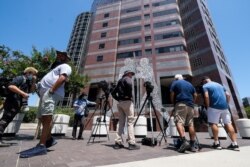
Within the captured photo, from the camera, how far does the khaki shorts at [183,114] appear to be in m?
4.11

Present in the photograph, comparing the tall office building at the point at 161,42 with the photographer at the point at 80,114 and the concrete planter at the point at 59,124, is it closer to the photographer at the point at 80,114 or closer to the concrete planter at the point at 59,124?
the concrete planter at the point at 59,124

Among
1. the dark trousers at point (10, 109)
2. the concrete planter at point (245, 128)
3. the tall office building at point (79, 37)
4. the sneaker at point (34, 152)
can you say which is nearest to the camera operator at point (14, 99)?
the dark trousers at point (10, 109)

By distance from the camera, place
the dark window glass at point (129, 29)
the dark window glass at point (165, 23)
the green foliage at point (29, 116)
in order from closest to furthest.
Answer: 1. the green foliage at point (29, 116)
2. the dark window glass at point (165, 23)
3. the dark window glass at point (129, 29)

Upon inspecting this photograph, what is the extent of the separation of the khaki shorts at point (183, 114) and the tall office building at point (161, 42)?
21.6 metres

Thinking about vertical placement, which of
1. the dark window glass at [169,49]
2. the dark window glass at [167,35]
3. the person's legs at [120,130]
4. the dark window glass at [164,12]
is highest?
the dark window glass at [164,12]

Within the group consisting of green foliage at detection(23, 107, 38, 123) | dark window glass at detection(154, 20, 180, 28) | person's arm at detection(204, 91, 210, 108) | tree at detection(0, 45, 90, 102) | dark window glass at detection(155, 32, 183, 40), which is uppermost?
dark window glass at detection(154, 20, 180, 28)

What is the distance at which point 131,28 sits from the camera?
34406 millimetres

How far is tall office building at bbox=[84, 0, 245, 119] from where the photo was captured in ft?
86.4

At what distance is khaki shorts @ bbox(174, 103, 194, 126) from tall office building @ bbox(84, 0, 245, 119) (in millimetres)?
21556

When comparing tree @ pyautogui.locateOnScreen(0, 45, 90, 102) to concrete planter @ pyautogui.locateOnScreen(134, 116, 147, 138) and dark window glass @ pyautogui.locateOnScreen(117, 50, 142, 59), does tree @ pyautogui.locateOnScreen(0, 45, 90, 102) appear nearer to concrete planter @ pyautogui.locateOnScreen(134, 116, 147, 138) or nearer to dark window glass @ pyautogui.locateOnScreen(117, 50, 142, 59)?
concrete planter @ pyautogui.locateOnScreen(134, 116, 147, 138)

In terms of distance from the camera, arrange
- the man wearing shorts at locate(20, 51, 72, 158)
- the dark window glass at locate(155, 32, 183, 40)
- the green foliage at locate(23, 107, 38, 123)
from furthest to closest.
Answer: the dark window glass at locate(155, 32, 183, 40)
the green foliage at locate(23, 107, 38, 123)
the man wearing shorts at locate(20, 51, 72, 158)

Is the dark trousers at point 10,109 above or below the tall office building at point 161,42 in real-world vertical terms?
below

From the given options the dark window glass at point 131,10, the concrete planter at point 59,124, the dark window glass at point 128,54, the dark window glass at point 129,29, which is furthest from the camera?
the dark window glass at point 131,10

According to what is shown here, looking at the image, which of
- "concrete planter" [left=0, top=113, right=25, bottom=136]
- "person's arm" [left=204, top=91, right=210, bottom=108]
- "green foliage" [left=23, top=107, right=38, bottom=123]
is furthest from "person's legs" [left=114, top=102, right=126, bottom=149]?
"green foliage" [left=23, top=107, right=38, bottom=123]
